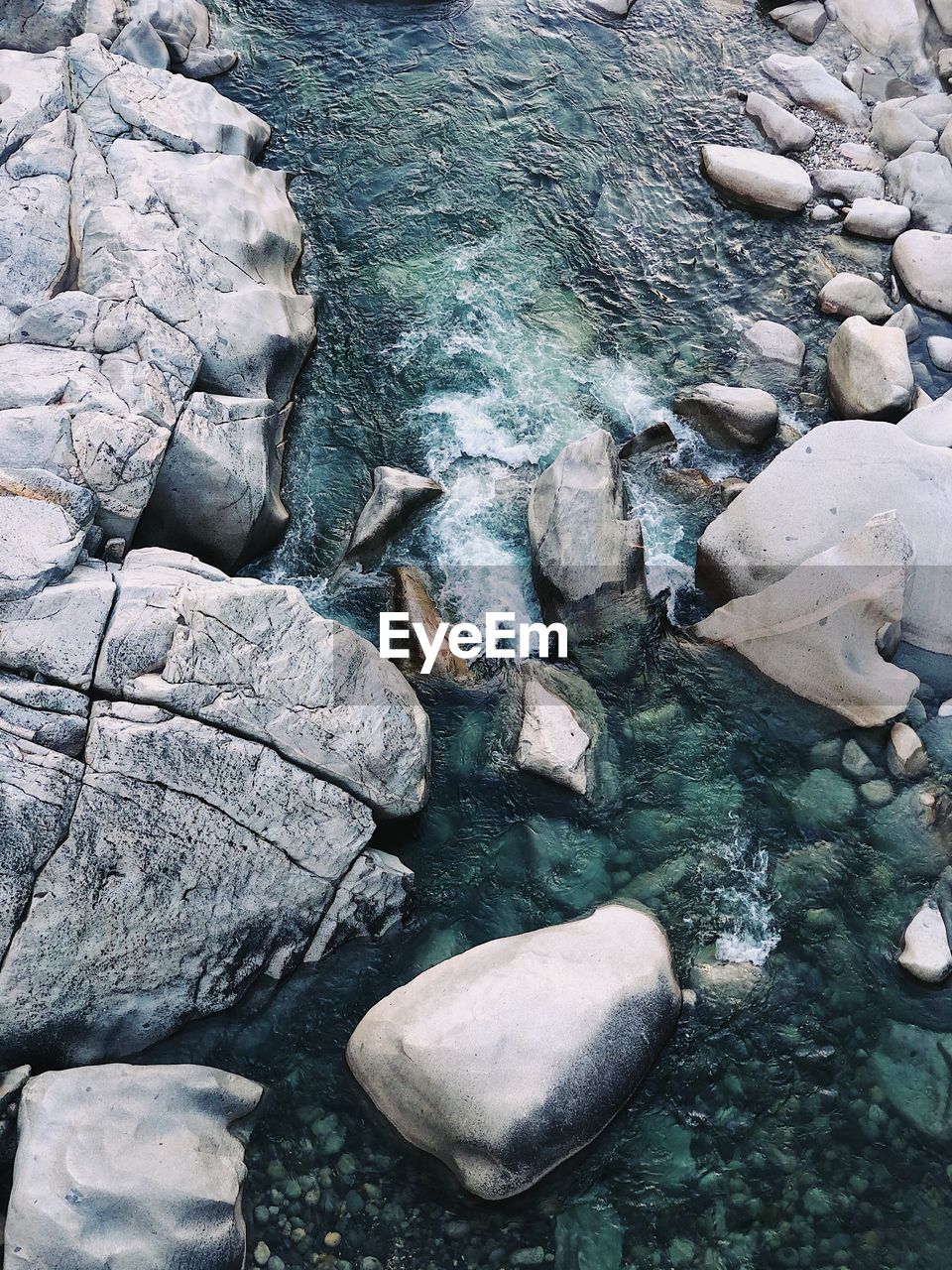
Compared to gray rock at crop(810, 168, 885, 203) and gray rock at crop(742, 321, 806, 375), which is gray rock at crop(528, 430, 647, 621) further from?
gray rock at crop(810, 168, 885, 203)

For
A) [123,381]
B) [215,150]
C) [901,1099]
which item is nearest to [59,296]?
[123,381]

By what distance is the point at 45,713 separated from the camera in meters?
6.93

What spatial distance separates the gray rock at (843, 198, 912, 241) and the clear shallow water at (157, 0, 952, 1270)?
A: 1.05 ft

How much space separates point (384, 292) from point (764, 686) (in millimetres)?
5867

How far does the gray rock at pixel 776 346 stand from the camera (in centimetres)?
1132

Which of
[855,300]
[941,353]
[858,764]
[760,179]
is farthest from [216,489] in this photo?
[760,179]

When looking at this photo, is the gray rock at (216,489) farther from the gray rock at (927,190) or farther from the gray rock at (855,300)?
the gray rock at (927,190)

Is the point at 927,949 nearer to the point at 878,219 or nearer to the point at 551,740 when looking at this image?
the point at 551,740

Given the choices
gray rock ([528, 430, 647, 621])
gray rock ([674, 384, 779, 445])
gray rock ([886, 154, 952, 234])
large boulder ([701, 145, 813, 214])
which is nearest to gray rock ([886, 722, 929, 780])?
gray rock ([528, 430, 647, 621])

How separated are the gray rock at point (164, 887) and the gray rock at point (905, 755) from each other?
4107 mm

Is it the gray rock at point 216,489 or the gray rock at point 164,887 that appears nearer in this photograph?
the gray rock at point 164,887

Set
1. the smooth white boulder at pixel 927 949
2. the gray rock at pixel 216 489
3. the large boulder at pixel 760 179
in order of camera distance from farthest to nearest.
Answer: the large boulder at pixel 760 179, the gray rock at pixel 216 489, the smooth white boulder at pixel 927 949

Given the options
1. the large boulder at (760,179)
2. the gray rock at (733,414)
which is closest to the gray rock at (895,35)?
the large boulder at (760,179)

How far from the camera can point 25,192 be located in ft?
32.9
